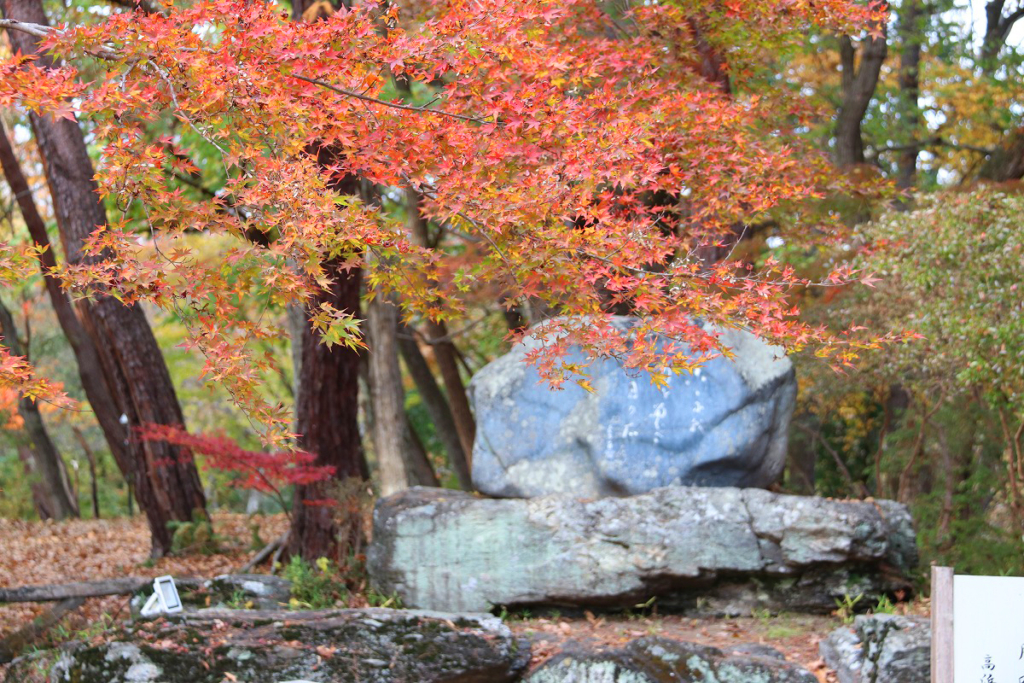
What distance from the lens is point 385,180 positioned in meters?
4.81

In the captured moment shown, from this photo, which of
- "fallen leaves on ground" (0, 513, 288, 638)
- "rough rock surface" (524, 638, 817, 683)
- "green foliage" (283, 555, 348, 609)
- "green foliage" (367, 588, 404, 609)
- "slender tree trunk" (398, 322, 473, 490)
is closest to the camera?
"rough rock surface" (524, 638, 817, 683)

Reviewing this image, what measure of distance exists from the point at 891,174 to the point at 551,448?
9799 millimetres

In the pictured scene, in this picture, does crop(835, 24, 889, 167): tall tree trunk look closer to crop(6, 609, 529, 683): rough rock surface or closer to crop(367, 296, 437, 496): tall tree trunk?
crop(367, 296, 437, 496): tall tree trunk

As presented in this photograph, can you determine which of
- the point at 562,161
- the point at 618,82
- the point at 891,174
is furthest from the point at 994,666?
the point at 891,174

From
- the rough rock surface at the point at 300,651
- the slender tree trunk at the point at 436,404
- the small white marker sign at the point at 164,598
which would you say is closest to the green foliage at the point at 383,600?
the rough rock surface at the point at 300,651

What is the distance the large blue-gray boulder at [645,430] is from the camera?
7285 mm

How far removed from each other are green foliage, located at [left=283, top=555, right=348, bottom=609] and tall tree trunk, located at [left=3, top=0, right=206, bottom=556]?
2.16 metres

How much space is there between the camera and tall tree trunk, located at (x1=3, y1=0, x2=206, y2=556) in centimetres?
877

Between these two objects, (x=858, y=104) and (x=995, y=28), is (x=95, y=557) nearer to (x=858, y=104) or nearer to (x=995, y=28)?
(x=858, y=104)

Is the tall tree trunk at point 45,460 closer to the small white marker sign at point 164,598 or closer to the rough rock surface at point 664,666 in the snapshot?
the small white marker sign at point 164,598

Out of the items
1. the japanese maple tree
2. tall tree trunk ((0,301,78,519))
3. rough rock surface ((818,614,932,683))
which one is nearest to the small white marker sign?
the japanese maple tree

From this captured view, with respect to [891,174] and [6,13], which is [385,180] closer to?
Result: [6,13]

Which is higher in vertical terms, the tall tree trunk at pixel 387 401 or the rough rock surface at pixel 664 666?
the tall tree trunk at pixel 387 401

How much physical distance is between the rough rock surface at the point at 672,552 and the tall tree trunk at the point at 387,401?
2021mm
